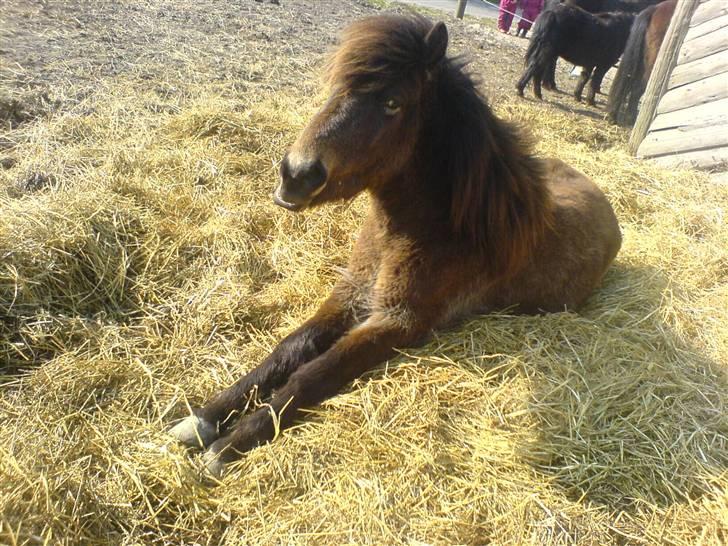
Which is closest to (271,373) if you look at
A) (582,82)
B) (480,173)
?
(480,173)

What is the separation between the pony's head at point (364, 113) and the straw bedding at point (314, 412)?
95cm

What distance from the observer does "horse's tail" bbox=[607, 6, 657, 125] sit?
24.2 ft

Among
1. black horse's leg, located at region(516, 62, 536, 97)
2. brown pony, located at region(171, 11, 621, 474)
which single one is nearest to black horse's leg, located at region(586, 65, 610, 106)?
black horse's leg, located at region(516, 62, 536, 97)

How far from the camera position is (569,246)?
293cm

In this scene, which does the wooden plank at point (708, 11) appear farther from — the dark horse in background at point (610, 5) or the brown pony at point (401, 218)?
the dark horse in background at point (610, 5)

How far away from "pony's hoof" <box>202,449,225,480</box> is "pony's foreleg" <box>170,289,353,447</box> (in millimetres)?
76

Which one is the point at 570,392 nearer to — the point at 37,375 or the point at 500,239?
the point at 500,239

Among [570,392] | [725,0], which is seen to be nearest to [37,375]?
[570,392]

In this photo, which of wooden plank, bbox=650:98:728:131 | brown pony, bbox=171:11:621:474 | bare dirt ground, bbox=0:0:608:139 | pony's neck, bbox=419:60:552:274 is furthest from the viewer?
wooden plank, bbox=650:98:728:131

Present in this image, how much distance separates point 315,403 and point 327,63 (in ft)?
5.34

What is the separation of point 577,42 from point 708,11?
9.18 feet

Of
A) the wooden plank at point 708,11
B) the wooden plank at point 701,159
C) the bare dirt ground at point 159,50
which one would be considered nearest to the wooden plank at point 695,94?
the wooden plank at point 701,159

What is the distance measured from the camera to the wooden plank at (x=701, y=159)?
15.9 ft

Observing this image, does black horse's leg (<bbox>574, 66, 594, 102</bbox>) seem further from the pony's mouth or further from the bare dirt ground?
the pony's mouth
